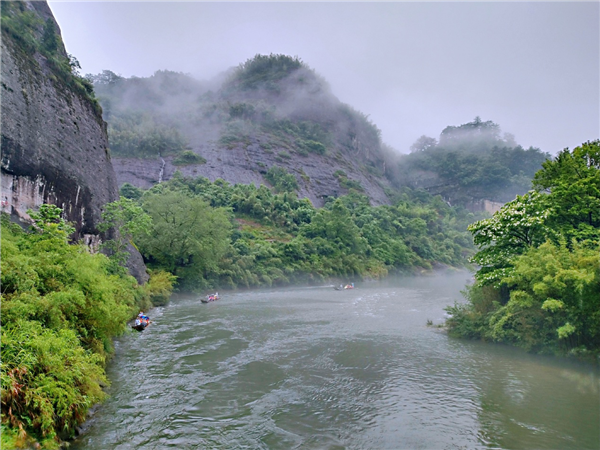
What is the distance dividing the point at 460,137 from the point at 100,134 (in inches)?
7744

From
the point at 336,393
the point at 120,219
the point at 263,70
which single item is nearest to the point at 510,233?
the point at 336,393

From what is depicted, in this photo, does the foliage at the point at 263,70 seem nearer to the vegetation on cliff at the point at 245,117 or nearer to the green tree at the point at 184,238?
the vegetation on cliff at the point at 245,117

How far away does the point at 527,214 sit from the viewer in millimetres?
19016

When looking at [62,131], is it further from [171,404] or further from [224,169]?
[224,169]

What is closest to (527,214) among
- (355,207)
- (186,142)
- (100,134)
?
(100,134)

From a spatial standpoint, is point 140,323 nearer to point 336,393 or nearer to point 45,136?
point 45,136

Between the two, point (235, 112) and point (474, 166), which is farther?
point (474, 166)

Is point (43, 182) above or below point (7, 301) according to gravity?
above

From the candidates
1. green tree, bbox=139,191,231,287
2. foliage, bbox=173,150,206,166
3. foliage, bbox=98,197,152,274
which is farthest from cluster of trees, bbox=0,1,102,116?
foliage, bbox=173,150,206,166

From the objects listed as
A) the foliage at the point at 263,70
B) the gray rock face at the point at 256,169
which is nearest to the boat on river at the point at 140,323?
the gray rock face at the point at 256,169

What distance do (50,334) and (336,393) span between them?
9001 mm

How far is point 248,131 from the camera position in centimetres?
A: 12712

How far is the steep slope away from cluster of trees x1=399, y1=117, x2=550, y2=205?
2135 cm

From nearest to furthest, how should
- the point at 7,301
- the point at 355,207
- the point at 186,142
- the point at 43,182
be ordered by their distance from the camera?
the point at 7,301
the point at 43,182
the point at 355,207
the point at 186,142
